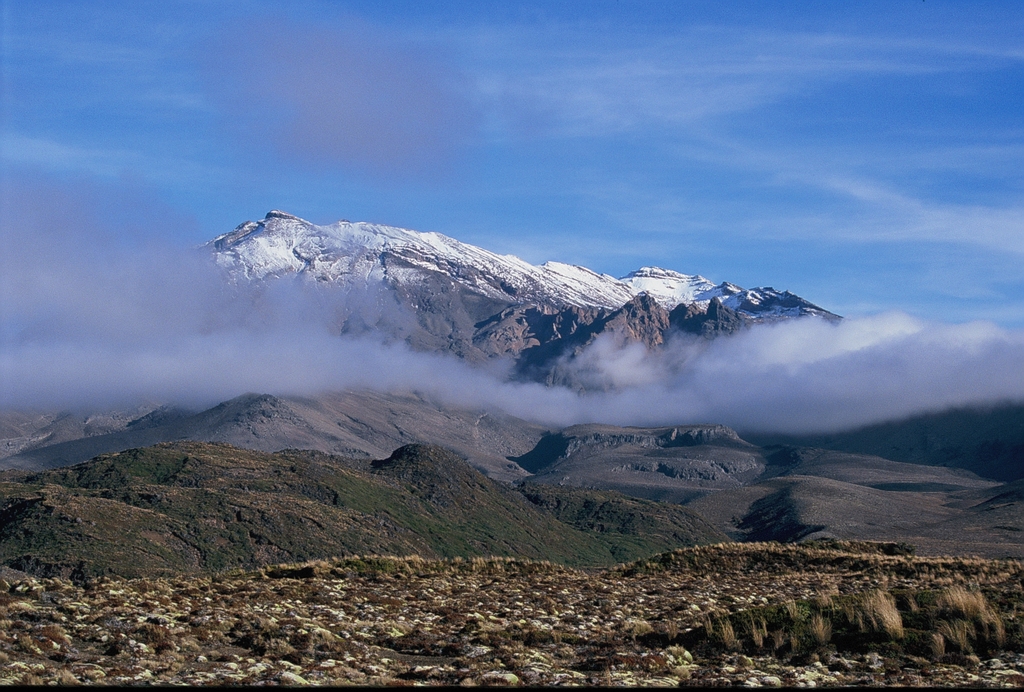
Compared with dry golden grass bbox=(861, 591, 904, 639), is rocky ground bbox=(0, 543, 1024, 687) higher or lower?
lower

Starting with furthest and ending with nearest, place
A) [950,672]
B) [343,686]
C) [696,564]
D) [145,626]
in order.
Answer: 1. [696,564]
2. [145,626]
3. [950,672]
4. [343,686]

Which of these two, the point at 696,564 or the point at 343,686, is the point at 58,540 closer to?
the point at 696,564

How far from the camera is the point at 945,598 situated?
24406mm

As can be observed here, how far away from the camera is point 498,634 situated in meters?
24.6

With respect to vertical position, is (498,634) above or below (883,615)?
below

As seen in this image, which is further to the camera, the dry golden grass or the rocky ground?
the dry golden grass

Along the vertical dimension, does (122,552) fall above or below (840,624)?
below

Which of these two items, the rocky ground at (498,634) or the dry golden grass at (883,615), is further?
the dry golden grass at (883,615)

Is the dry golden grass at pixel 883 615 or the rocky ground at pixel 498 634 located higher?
the dry golden grass at pixel 883 615

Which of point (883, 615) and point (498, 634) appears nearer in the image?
point (883, 615)

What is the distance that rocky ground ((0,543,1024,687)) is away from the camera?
2027 centimetres

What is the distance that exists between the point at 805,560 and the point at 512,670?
82.1 ft

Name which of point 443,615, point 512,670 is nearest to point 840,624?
point 512,670

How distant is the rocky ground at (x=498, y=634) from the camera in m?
20.3
